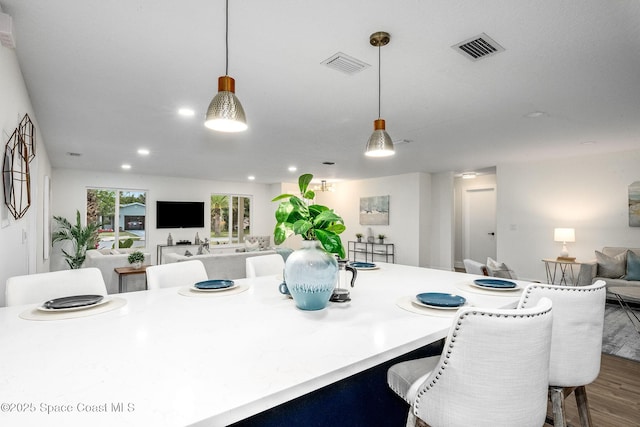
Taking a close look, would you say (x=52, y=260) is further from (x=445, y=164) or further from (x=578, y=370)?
(x=578, y=370)

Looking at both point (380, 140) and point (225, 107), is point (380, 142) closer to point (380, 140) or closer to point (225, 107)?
point (380, 140)

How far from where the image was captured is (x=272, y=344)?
971 millimetres

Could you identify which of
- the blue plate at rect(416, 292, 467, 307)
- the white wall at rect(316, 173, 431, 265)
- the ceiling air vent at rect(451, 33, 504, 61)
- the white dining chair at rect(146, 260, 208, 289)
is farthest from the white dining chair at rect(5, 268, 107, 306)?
the white wall at rect(316, 173, 431, 265)

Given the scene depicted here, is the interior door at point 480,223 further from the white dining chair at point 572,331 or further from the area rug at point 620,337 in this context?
the white dining chair at point 572,331

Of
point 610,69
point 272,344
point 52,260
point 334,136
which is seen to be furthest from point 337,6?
point 52,260

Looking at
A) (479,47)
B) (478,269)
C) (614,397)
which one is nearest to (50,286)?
(479,47)

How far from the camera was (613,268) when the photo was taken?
4.75 metres

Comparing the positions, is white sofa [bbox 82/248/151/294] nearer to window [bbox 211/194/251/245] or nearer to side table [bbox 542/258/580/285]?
window [bbox 211/194/251/245]

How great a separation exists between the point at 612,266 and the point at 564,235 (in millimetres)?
826

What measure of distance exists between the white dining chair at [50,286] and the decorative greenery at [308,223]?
983mm

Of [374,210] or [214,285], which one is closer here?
[214,285]

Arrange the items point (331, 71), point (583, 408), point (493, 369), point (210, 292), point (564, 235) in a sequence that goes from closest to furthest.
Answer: point (493, 369) < point (583, 408) < point (210, 292) < point (331, 71) < point (564, 235)

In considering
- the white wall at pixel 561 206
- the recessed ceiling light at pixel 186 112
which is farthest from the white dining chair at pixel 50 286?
the white wall at pixel 561 206

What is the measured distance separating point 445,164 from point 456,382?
6.28 meters
